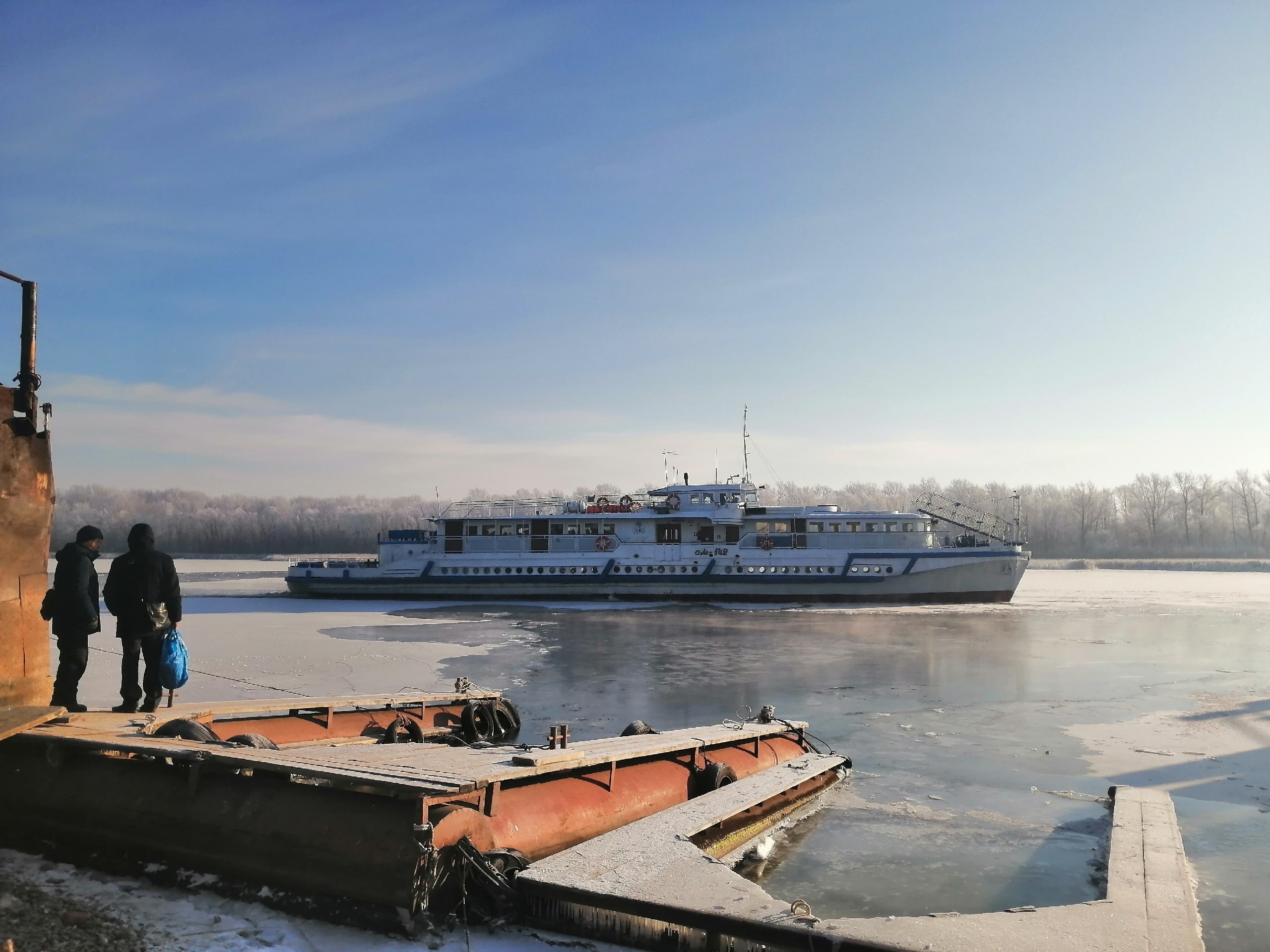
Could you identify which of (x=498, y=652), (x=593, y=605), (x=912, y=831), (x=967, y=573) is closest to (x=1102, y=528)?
(x=967, y=573)

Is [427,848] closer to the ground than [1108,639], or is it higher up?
higher up

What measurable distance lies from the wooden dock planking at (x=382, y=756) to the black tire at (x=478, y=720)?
2631 mm

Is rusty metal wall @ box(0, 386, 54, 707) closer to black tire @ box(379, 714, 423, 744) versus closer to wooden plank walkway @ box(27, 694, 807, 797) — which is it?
wooden plank walkway @ box(27, 694, 807, 797)

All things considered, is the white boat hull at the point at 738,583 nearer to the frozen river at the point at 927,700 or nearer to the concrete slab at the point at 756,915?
the frozen river at the point at 927,700

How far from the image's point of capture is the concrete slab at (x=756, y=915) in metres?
3.76

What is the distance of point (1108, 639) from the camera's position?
19.5 m

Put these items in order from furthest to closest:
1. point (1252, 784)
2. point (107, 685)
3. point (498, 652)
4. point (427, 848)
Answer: point (498, 652)
point (107, 685)
point (1252, 784)
point (427, 848)

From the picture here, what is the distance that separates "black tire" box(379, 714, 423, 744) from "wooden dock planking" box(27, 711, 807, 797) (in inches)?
33.6

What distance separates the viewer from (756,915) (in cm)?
383

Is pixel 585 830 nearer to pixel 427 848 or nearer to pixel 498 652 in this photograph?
pixel 427 848

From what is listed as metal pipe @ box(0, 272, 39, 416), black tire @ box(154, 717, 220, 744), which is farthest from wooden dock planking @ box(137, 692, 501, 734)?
metal pipe @ box(0, 272, 39, 416)

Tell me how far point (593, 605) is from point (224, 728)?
26.1 m

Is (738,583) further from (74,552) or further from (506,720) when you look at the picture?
(74,552)

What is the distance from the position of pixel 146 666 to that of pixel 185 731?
1.46 meters
